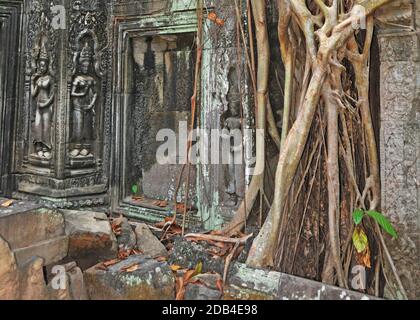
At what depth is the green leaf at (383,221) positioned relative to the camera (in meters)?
2.52

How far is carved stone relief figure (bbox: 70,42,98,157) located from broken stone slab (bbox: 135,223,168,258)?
1278 mm

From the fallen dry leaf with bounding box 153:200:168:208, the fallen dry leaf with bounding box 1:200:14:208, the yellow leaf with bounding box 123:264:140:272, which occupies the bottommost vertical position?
the yellow leaf with bounding box 123:264:140:272

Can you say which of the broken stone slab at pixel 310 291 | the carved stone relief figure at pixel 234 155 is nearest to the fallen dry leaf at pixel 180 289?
the broken stone slab at pixel 310 291

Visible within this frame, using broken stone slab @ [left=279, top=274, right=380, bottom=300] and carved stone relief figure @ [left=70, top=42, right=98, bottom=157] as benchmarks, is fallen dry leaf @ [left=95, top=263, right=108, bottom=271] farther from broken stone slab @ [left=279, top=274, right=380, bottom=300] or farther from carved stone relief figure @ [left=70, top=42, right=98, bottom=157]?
carved stone relief figure @ [left=70, top=42, right=98, bottom=157]

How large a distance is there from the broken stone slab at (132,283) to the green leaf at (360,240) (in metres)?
1.16

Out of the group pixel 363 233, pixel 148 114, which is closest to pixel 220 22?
pixel 148 114

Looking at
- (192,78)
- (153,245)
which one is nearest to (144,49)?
(192,78)

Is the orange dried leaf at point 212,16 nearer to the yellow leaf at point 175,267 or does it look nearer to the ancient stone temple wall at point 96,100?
the ancient stone temple wall at point 96,100

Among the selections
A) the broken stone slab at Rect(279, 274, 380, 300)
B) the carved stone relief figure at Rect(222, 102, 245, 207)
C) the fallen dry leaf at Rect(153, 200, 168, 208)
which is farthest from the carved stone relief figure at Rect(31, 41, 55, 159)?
the broken stone slab at Rect(279, 274, 380, 300)

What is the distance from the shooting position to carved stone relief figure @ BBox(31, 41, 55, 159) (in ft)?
14.2

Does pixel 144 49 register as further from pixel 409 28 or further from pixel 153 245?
pixel 409 28
